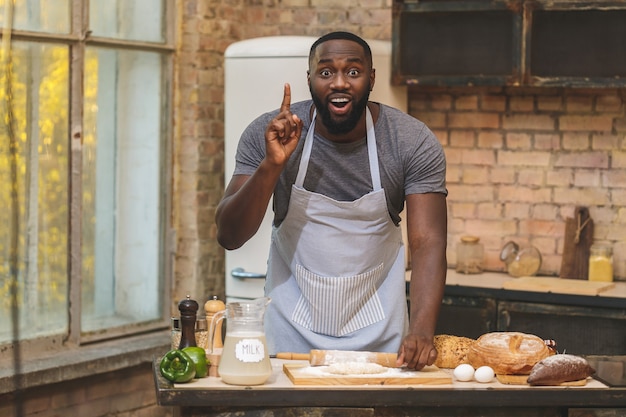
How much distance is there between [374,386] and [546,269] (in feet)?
9.84

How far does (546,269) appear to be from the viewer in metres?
5.59

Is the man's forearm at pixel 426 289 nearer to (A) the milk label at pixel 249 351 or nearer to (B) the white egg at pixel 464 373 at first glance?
(B) the white egg at pixel 464 373

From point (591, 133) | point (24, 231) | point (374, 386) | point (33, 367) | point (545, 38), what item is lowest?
point (33, 367)

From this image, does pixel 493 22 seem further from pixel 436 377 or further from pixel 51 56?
pixel 436 377

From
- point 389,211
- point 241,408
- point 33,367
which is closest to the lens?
point 241,408

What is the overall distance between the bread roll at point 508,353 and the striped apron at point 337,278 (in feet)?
1.36

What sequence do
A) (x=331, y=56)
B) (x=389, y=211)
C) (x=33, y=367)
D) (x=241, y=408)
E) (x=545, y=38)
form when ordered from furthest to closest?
(x=545, y=38), (x=33, y=367), (x=389, y=211), (x=331, y=56), (x=241, y=408)

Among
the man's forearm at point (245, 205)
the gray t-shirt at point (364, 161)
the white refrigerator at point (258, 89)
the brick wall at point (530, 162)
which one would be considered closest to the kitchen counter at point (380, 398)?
the man's forearm at point (245, 205)

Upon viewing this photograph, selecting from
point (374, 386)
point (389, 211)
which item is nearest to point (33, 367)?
point (389, 211)

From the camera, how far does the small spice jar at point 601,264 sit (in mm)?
5262

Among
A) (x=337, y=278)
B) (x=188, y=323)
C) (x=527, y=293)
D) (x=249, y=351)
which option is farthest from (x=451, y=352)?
(x=527, y=293)

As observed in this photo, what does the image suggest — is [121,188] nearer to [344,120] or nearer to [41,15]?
[41,15]

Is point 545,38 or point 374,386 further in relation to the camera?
point 545,38

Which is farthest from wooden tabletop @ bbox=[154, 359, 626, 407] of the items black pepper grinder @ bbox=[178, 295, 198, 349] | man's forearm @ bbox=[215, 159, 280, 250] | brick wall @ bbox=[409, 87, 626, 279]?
brick wall @ bbox=[409, 87, 626, 279]
